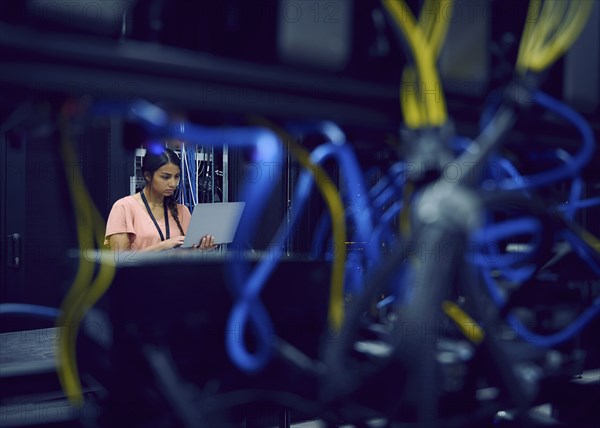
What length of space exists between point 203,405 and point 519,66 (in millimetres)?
480

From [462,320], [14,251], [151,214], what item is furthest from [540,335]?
[14,251]

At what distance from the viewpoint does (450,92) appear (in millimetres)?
600

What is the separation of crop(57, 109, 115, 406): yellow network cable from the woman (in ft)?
2.24

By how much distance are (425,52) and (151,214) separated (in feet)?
2.83

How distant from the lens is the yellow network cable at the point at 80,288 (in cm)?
46

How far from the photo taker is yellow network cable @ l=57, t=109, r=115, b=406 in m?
0.46

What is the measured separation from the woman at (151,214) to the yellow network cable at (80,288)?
683 mm

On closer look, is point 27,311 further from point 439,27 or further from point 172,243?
point 172,243

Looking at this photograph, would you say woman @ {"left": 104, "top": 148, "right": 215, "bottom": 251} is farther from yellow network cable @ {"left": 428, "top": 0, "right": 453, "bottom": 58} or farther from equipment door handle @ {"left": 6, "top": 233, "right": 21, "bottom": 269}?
equipment door handle @ {"left": 6, "top": 233, "right": 21, "bottom": 269}

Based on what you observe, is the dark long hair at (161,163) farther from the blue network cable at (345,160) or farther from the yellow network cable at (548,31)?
the yellow network cable at (548,31)

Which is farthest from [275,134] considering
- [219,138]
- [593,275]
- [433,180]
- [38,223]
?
[38,223]

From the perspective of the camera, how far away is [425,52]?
0.53 m

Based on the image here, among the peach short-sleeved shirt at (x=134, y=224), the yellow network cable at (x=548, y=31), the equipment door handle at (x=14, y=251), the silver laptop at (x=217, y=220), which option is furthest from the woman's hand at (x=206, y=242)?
the equipment door handle at (x=14, y=251)

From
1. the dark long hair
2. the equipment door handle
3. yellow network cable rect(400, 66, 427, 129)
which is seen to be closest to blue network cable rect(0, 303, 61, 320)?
yellow network cable rect(400, 66, 427, 129)
